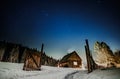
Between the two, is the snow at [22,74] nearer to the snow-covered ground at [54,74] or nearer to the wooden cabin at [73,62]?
the snow-covered ground at [54,74]

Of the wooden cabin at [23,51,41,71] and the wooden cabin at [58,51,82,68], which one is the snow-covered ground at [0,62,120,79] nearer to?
the wooden cabin at [23,51,41,71]

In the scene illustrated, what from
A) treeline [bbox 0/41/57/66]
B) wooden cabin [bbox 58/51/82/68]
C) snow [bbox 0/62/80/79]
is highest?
treeline [bbox 0/41/57/66]

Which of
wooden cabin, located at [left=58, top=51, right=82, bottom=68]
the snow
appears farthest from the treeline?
the snow

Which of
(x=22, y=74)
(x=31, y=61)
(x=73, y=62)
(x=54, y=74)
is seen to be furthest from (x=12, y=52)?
(x=54, y=74)

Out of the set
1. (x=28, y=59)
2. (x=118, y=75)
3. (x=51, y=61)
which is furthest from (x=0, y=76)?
(x=51, y=61)

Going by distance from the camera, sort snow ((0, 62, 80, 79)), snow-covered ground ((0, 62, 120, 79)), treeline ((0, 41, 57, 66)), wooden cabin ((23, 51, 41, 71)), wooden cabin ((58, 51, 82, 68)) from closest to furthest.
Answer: snow-covered ground ((0, 62, 120, 79))
snow ((0, 62, 80, 79))
wooden cabin ((23, 51, 41, 71))
treeline ((0, 41, 57, 66))
wooden cabin ((58, 51, 82, 68))

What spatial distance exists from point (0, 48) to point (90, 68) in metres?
19.9

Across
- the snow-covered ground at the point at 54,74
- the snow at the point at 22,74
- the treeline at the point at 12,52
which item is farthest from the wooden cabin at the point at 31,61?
the treeline at the point at 12,52

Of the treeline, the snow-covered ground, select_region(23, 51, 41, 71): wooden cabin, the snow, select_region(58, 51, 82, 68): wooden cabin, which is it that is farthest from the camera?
select_region(58, 51, 82, 68): wooden cabin

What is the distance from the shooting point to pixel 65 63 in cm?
2645

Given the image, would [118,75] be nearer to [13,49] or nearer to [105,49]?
[105,49]

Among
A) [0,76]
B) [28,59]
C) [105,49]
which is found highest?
[105,49]

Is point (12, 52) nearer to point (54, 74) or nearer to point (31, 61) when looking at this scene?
point (31, 61)

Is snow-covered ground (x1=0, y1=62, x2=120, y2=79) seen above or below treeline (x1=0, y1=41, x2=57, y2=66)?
below
